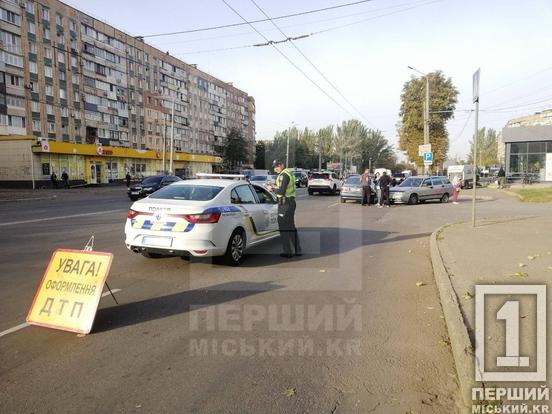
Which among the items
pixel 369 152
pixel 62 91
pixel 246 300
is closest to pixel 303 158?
pixel 369 152

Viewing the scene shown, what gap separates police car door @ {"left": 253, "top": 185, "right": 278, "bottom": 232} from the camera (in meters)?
9.11

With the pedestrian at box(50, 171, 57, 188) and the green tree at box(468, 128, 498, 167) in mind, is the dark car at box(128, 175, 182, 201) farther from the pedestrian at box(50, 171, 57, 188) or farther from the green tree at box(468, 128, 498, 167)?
the green tree at box(468, 128, 498, 167)

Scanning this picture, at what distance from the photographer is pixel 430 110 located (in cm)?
4825

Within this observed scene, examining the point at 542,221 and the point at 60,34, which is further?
the point at 60,34

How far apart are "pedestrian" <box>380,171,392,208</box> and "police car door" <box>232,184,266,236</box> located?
13.9 m

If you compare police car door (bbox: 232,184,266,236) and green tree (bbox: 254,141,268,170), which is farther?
green tree (bbox: 254,141,268,170)

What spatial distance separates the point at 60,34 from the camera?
5591cm

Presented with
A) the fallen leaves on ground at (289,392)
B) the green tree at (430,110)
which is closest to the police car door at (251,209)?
the fallen leaves on ground at (289,392)

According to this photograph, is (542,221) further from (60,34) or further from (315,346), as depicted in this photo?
(60,34)

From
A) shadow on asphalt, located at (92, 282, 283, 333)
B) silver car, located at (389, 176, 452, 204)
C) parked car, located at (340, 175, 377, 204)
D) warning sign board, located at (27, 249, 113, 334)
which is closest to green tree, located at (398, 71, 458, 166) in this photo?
silver car, located at (389, 176, 452, 204)

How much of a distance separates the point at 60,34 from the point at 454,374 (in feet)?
209

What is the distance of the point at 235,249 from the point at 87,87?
6064 cm

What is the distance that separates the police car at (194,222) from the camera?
7.02 m

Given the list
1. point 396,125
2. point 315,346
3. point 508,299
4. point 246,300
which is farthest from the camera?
point 396,125
